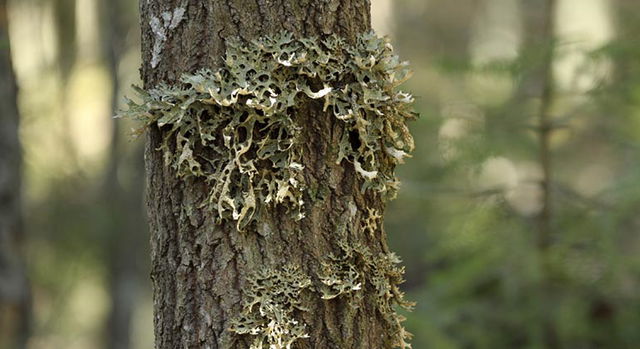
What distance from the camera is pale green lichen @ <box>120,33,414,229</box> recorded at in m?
Answer: 1.49

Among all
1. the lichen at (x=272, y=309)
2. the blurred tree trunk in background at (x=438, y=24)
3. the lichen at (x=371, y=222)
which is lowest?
the lichen at (x=272, y=309)

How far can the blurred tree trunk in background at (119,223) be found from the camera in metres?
8.94

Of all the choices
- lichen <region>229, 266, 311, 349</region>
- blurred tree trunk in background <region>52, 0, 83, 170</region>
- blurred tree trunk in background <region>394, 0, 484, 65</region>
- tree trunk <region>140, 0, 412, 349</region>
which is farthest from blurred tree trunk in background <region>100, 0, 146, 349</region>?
blurred tree trunk in background <region>394, 0, 484, 65</region>

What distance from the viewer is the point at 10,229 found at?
4.34 metres

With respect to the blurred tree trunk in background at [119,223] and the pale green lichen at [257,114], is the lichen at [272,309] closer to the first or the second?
the pale green lichen at [257,114]

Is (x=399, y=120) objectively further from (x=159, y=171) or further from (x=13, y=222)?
(x=13, y=222)

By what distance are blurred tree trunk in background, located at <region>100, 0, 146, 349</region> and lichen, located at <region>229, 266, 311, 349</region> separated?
750 cm

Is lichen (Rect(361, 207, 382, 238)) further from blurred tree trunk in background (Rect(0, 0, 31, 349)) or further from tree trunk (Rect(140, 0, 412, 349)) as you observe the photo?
blurred tree trunk in background (Rect(0, 0, 31, 349))

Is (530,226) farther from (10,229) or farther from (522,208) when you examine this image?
(10,229)

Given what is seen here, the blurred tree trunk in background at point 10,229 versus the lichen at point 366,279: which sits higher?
the blurred tree trunk in background at point 10,229

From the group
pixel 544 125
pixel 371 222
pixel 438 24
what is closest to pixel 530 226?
pixel 544 125

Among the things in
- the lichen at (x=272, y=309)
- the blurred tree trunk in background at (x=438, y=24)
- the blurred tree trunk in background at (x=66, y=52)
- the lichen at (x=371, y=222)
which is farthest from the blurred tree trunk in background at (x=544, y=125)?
the blurred tree trunk in background at (x=438, y=24)

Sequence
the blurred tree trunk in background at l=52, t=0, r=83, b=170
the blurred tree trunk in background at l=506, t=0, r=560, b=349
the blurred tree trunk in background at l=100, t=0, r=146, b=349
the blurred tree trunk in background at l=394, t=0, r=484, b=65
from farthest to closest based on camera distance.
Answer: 1. the blurred tree trunk in background at l=394, t=0, r=484, b=65
2. the blurred tree trunk in background at l=52, t=0, r=83, b=170
3. the blurred tree trunk in background at l=100, t=0, r=146, b=349
4. the blurred tree trunk in background at l=506, t=0, r=560, b=349

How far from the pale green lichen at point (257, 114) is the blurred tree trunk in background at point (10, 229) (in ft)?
10.2
